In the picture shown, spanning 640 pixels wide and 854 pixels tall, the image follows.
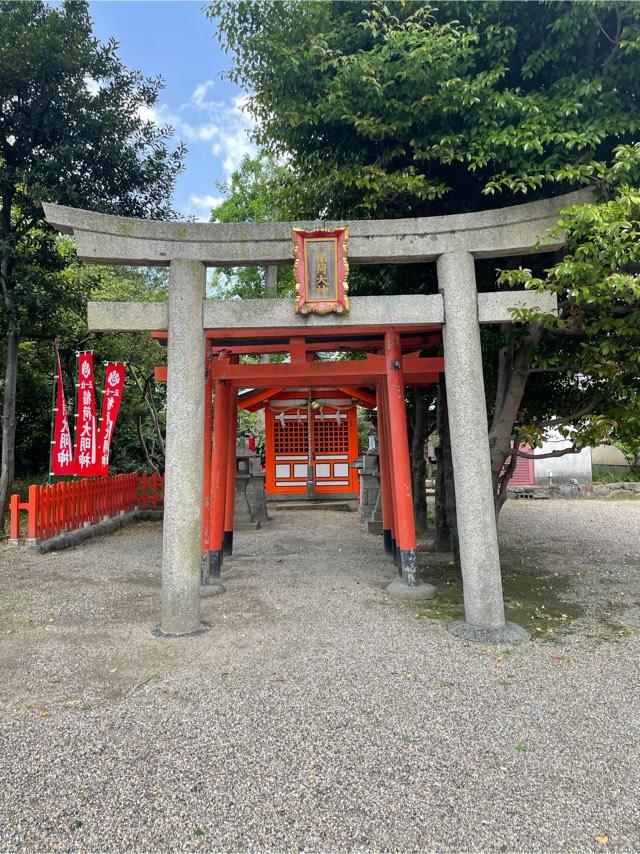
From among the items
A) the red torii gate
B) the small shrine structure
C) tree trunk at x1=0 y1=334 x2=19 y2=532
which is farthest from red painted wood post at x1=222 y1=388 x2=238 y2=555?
the small shrine structure

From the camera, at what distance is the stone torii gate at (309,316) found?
4.98 meters

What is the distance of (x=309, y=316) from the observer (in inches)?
205

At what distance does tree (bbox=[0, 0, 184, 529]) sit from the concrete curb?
5.83ft

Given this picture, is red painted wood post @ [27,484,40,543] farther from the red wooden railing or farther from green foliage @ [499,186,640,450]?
green foliage @ [499,186,640,450]

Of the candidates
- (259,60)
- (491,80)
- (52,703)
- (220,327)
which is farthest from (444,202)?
(52,703)

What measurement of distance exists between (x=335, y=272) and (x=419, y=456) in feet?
22.2

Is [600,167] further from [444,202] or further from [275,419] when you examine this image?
[275,419]

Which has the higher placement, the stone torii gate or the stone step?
the stone torii gate

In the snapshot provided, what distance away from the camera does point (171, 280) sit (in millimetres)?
5219

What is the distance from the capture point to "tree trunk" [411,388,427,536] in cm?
1070

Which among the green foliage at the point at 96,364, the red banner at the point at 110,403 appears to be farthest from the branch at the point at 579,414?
the green foliage at the point at 96,364

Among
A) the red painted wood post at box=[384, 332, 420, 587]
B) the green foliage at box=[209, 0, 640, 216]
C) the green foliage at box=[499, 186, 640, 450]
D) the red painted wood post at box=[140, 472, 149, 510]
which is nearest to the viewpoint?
the green foliage at box=[499, 186, 640, 450]

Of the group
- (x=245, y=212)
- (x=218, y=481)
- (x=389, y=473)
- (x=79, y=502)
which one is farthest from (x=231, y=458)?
(x=245, y=212)

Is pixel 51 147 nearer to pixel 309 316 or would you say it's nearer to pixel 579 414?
pixel 309 316
